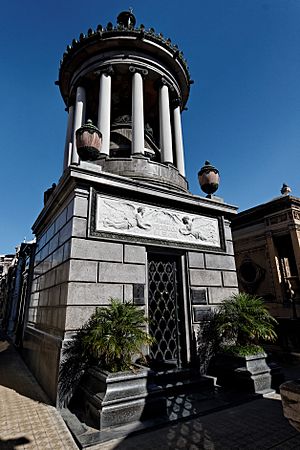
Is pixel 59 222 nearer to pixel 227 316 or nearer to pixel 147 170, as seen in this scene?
pixel 147 170

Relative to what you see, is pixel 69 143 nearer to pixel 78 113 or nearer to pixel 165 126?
pixel 78 113

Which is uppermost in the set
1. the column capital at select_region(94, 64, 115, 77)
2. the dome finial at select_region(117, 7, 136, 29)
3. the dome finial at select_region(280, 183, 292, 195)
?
the dome finial at select_region(117, 7, 136, 29)

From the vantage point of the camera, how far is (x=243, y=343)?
6.68 metres

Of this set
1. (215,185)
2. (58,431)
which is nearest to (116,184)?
(215,185)

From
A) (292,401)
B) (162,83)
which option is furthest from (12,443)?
(162,83)

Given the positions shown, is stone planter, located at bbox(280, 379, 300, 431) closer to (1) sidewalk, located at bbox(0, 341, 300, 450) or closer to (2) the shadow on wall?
(1) sidewalk, located at bbox(0, 341, 300, 450)

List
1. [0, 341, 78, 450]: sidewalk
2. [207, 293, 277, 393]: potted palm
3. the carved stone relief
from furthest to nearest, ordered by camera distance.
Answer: the carved stone relief → [207, 293, 277, 393]: potted palm → [0, 341, 78, 450]: sidewalk

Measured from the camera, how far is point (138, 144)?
35.4 feet

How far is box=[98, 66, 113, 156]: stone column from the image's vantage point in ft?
34.2

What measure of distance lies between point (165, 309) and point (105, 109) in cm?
896

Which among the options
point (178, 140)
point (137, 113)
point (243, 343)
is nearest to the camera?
point (243, 343)

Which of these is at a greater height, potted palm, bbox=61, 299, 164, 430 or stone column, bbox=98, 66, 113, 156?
stone column, bbox=98, 66, 113, 156

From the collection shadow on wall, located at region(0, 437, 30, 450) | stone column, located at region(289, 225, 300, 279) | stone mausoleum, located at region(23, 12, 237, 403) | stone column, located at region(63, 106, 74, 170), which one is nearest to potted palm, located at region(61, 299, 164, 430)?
stone mausoleum, located at region(23, 12, 237, 403)

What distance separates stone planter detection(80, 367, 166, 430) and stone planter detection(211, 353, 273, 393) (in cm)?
239
